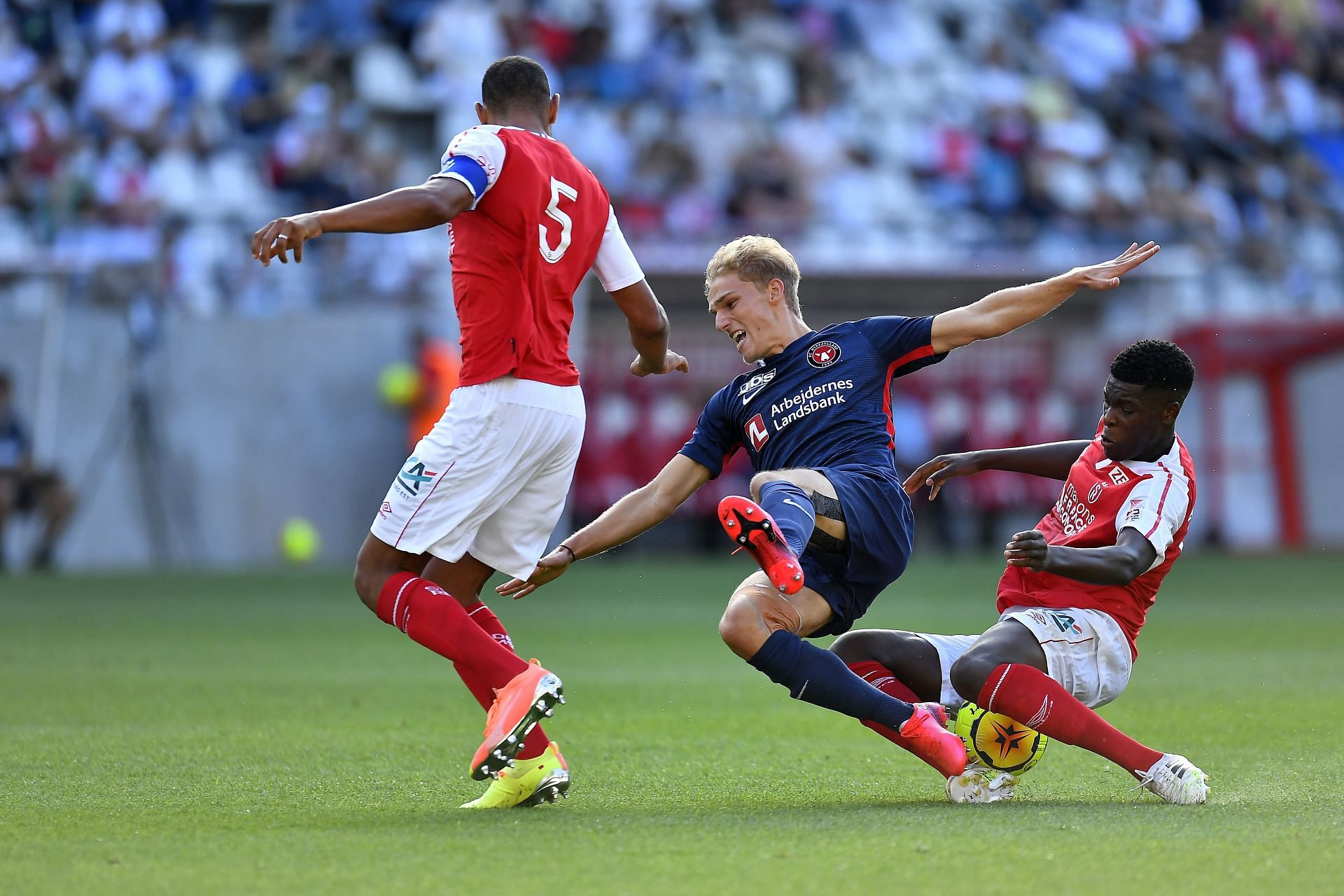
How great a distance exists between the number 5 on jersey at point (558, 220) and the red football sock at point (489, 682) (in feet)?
3.64

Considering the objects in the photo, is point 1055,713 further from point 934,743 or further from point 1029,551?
point 1029,551

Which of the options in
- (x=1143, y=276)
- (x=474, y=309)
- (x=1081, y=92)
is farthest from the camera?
(x=1081, y=92)

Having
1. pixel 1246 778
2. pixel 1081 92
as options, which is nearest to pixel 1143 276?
pixel 1081 92

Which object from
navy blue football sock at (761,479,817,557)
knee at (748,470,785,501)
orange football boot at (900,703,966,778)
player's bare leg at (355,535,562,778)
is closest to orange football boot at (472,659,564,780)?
player's bare leg at (355,535,562,778)

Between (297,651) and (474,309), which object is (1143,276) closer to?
(297,651)

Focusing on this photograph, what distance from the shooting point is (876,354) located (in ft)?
16.7

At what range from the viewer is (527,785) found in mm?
4547

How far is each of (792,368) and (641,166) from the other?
48.2 ft

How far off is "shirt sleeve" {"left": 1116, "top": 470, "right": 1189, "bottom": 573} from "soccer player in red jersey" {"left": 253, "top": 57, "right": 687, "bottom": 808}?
1.66 meters

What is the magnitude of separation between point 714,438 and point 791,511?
30.5 inches

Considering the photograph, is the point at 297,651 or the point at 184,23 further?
the point at 184,23

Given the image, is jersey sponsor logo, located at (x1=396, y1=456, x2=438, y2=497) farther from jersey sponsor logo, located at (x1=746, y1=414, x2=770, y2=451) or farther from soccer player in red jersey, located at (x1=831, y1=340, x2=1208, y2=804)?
soccer player in red jersey, located at (x1=831, y1=340, x2=1208, y2=804)

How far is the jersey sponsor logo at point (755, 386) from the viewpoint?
5.18 metres

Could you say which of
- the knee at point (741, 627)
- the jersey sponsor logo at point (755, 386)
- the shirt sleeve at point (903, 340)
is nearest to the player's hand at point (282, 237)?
the knee at point (741, 627)
